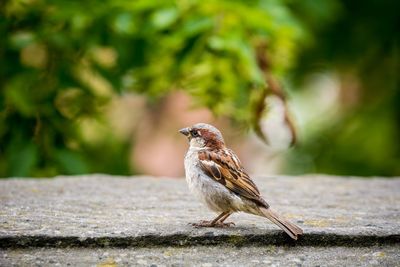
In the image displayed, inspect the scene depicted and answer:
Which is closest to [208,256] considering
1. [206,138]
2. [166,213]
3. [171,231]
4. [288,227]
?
[171,231]

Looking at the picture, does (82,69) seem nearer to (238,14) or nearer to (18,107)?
(18,107)

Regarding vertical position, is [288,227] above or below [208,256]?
above

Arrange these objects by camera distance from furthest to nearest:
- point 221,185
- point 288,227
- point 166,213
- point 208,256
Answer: point 166,213 < point 221,185 < point 288,227 < point 208,256

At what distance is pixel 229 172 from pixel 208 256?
0.62 metres

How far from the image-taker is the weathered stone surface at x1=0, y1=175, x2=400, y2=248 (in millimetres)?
3188

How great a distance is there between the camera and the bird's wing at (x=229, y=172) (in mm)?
A: 3545

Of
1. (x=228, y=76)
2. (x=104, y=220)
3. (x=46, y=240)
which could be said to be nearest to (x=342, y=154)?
(x=228, y=76)

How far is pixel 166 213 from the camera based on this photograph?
3.81 meters

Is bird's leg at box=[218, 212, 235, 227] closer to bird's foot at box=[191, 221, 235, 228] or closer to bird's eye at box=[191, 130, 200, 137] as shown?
bird's foot at box=[191, 221, 235, 228]

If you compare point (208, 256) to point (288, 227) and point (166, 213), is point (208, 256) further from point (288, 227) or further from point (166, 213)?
point (166, 213)

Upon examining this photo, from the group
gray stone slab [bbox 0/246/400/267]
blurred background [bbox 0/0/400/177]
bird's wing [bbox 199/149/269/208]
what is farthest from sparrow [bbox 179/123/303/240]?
blurred background [bbox 0/0/400/177]

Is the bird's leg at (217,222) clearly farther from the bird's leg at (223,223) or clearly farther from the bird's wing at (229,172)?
the bird's wing at (229,172)

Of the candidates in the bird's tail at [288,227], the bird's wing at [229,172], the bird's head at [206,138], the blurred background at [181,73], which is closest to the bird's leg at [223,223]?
the bird's wing at [229,172]

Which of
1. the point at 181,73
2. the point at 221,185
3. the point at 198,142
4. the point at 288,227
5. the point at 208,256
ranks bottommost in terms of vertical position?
the point at 208,256
